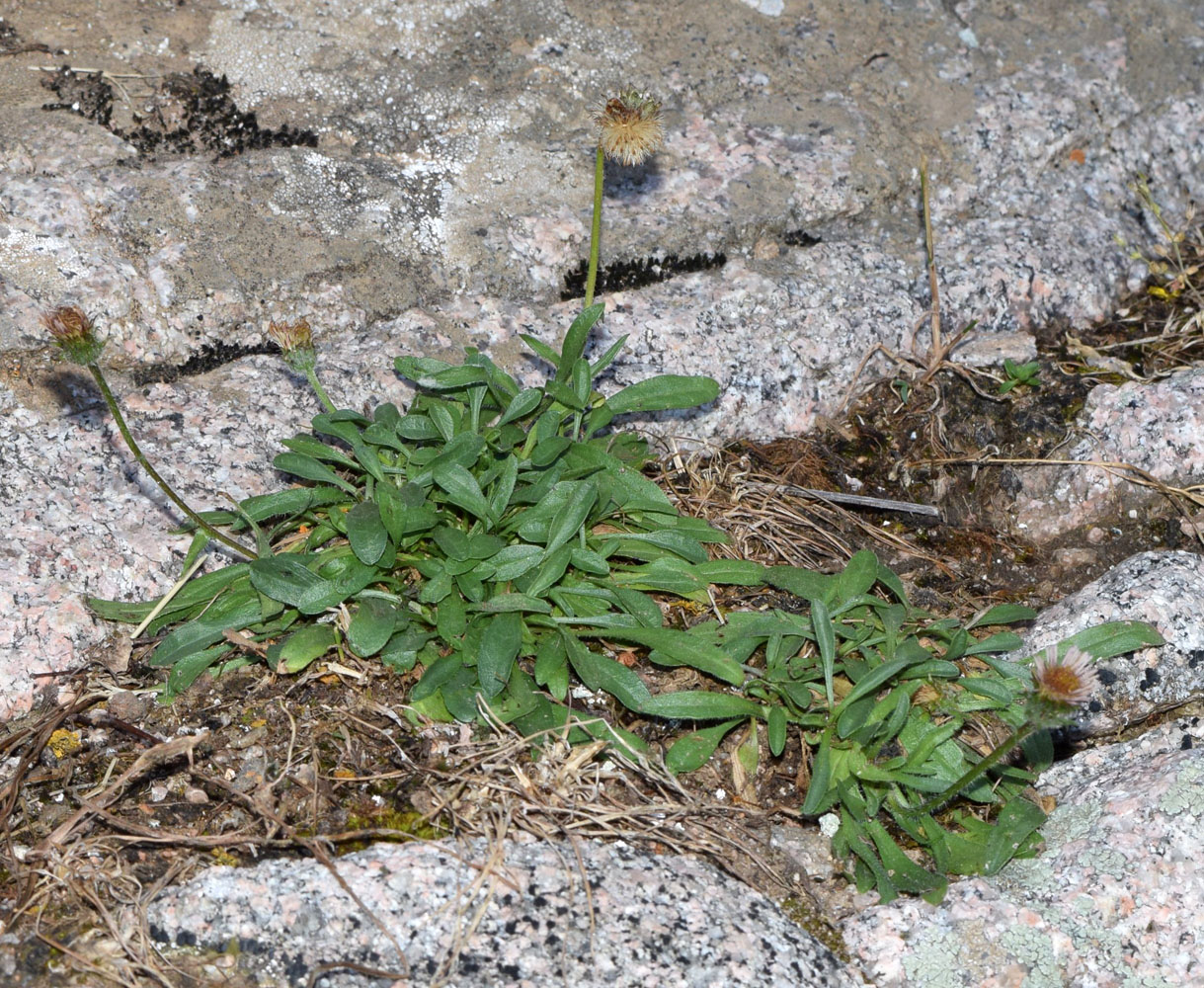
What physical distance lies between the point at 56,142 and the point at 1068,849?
3.21m

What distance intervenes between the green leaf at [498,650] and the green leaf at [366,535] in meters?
0.31

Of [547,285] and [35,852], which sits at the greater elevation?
[547,285]

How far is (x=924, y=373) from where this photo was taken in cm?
338

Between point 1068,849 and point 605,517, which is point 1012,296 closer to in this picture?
point 605,517

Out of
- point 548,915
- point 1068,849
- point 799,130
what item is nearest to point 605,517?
point 548,915

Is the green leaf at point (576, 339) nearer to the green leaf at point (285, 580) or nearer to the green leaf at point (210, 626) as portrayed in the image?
the green leaf at point (285, 580)

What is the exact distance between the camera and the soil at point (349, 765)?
6.68ft

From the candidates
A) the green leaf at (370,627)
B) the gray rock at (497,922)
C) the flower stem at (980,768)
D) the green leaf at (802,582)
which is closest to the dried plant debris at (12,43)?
the green leaf at (370,627)

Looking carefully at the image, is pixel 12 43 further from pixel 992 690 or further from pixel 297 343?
pixel 992 690

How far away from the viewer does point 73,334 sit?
6.97ft

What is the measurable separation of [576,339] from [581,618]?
72 centimetres

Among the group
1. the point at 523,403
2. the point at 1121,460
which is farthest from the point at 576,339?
the point at 1121,460

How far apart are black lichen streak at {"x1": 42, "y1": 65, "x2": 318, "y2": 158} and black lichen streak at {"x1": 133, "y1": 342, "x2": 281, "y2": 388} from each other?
66cm

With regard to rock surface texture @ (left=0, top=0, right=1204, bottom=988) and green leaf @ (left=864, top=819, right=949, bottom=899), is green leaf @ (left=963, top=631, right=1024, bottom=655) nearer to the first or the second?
rock surface texture @ (left=0, top=0, right=1204, bottom=988)
